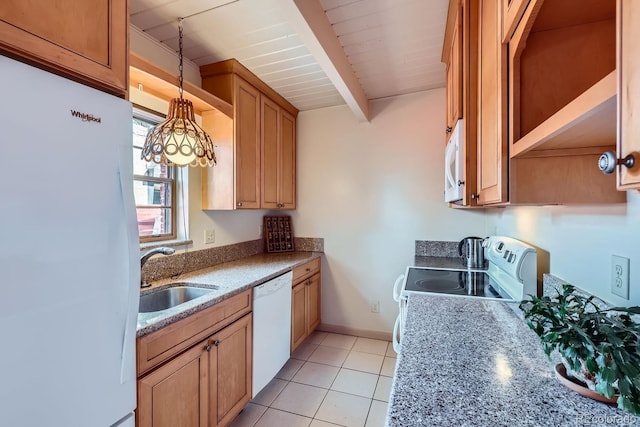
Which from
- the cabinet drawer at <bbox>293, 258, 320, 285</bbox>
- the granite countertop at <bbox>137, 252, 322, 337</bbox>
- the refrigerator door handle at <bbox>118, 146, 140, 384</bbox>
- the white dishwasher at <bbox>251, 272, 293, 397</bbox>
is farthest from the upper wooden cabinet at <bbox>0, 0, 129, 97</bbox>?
the cabinet drawer at <bbox>293, 258, 320, 285</bbox>

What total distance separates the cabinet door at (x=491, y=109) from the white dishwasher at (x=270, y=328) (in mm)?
1489

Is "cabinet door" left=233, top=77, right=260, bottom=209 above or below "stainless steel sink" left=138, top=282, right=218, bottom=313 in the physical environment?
above

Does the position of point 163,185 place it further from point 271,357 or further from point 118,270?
point 271,357

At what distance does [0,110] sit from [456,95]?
6.19ft

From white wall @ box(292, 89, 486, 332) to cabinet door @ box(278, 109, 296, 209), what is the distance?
10 centimetres

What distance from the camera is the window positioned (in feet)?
6.10

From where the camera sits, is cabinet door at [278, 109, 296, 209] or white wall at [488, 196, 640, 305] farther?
cabinet door at [278, 109, 296, 209]

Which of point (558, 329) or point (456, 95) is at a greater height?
point (456, 95)

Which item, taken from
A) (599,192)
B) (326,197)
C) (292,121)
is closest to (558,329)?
(599,192)

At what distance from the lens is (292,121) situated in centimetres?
312

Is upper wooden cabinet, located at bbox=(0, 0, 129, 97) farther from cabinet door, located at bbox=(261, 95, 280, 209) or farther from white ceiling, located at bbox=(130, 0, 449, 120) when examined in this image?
cabinet door, located at bbox=(261, 95, 280, 209)

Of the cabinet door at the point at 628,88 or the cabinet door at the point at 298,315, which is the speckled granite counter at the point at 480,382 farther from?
the cabinet door at the point at 298,315

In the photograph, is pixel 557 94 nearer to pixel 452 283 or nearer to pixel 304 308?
pixel 452 283

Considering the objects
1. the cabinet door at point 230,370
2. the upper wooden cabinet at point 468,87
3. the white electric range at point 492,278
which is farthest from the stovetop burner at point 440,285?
the cabinet door at point 230,370
